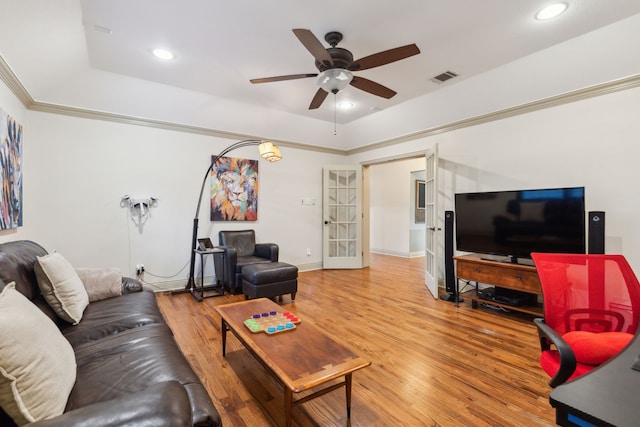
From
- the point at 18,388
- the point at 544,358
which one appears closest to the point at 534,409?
the point at 544,358

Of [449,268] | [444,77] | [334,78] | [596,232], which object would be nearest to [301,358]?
[334,78]

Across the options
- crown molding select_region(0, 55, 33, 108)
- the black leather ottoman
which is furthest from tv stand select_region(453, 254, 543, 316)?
crown molding select_region(0, 55, 33, 108)

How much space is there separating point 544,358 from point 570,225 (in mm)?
1987

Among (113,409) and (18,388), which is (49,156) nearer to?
(18,388)

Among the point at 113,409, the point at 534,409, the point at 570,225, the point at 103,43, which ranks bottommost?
the point at 534,409

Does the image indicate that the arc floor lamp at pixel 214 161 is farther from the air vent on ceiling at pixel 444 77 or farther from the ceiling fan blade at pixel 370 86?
the air vent on ceiling at pixel 444 77

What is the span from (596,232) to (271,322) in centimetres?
308

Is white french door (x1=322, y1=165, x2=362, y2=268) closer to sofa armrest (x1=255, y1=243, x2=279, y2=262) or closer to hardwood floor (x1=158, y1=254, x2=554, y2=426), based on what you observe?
sofa armrest (x1=255, y1=243, x2=279, y2=262)

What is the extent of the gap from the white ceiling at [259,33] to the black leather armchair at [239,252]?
7.42ft

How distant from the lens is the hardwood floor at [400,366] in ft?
5.76

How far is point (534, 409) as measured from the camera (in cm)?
179

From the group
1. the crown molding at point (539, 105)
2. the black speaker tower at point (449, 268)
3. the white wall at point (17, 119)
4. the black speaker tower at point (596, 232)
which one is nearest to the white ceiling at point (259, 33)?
the white wall at point (17, 119)

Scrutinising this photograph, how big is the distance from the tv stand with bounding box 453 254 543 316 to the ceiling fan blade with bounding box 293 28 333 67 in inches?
108

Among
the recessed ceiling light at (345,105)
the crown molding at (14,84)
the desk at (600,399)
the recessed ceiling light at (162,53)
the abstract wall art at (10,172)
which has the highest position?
the recessed ceiling light at (345,105)
